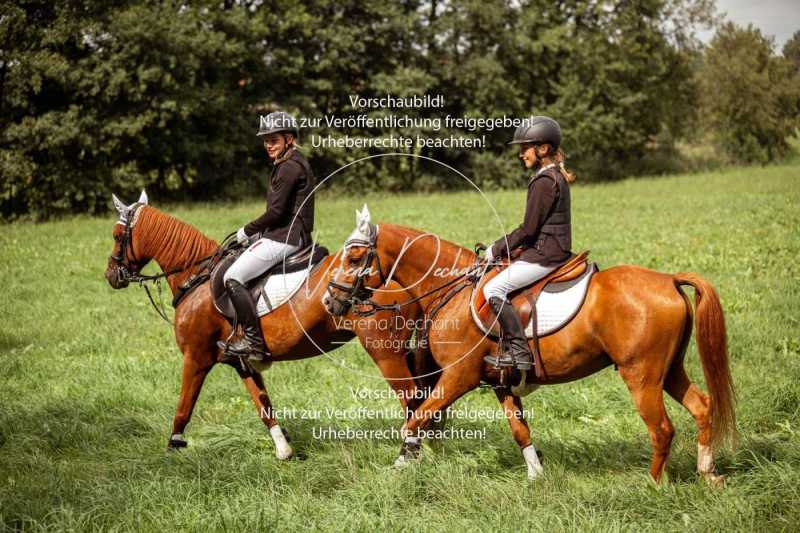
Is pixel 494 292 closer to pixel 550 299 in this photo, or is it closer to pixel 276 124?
pixel 550 299

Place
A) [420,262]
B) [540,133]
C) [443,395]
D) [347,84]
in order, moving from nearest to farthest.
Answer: [540,133], [443,395], [420,262], [347,84]

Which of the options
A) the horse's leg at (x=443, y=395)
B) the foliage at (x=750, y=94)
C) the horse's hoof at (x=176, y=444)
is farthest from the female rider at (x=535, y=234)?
the foliage at (x=750, y=94)

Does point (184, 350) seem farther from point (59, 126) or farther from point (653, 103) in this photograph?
point (653, 103)

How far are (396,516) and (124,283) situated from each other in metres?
4.06

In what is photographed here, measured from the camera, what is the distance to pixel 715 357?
18.1 ft

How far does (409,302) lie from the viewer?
6219 mm

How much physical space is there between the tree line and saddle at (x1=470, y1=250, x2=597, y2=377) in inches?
883

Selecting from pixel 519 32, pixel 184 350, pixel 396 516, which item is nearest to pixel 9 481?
pixel 184 350

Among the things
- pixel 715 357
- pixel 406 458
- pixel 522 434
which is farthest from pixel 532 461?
pixel 715 357

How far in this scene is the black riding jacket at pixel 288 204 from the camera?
265 inches

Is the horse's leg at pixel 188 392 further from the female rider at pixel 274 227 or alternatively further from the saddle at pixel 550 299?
the saddle at pixel 550 299

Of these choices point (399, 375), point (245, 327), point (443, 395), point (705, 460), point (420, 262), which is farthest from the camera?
point (245, 327)

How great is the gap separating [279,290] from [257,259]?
362mm

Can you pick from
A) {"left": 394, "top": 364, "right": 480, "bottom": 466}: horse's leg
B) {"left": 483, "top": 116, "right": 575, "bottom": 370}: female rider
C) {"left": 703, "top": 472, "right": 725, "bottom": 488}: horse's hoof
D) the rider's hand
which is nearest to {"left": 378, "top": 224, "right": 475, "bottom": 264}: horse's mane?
{"left": 483, "top": 116, "right": 575, "bottom": 370}: female rider
